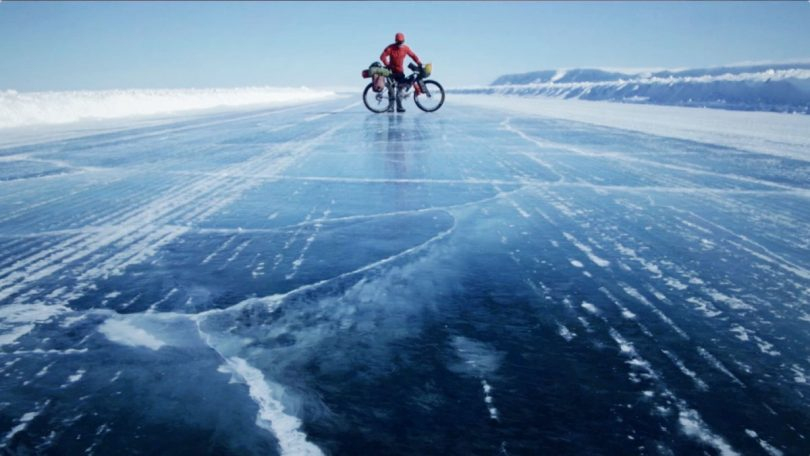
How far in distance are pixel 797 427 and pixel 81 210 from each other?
4.92 metres

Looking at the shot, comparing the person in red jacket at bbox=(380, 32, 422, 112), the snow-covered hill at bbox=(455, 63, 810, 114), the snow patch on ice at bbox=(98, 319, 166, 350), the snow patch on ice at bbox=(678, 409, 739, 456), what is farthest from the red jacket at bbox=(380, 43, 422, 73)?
the snow-covered hill at bbox=(455, 63, 810, 114)

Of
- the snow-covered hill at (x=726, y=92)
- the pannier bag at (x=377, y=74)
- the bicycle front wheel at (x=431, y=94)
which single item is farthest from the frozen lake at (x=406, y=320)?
the snow-covered hill at (x=726, y=92)

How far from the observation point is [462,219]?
14.0 feet

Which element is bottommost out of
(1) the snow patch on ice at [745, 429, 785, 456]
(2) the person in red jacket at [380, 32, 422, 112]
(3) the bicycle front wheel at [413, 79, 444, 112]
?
(1) the snow patch on ice at [745, 429, 785, 456]

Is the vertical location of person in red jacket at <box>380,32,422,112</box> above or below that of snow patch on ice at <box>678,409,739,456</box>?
above

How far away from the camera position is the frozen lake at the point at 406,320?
1.68 meters

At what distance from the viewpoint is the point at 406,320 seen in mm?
2434

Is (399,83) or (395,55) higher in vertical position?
(395,55)

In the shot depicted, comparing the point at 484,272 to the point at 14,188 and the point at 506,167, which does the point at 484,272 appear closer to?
the point at 506,167

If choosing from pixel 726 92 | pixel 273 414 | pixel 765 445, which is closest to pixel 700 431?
pixel 765 445

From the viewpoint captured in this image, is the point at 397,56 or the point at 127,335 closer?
the point at 127,335

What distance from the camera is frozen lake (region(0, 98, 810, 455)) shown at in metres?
1.68

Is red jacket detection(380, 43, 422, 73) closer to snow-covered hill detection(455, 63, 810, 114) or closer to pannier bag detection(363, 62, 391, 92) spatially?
pannier bag detection(363, 62, 391, 92)

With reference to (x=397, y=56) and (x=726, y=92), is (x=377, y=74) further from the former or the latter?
(x=726, y=92)
